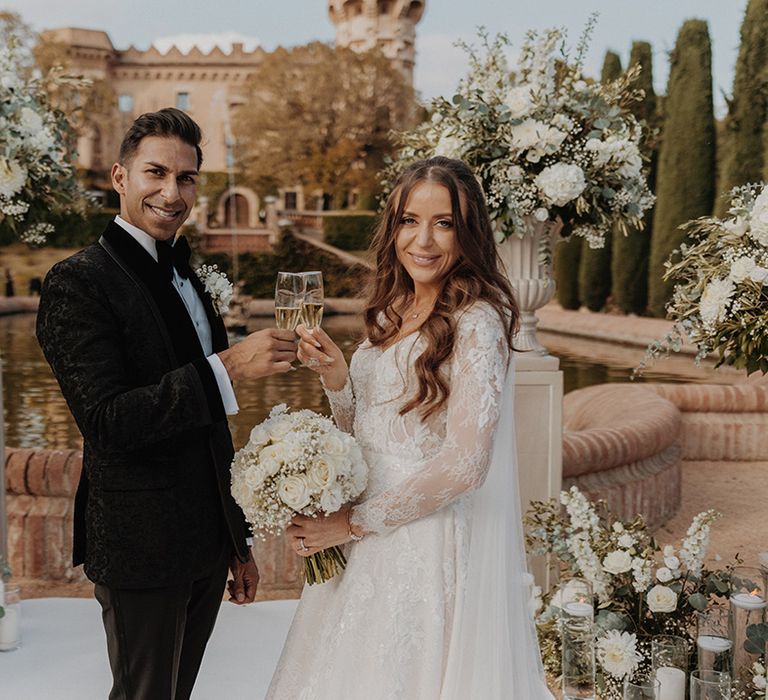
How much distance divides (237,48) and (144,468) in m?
48.9

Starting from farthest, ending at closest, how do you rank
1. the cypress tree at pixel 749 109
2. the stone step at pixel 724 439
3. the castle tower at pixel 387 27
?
the castle tower at pixel 387 27
the cypress tree at pixel 749 109
the stone step at pixel 724 439

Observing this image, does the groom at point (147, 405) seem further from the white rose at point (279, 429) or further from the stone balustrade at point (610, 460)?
the stone balustrade at point (610, 460)

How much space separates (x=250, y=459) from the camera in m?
2.14

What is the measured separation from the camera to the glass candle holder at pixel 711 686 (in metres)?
2.88

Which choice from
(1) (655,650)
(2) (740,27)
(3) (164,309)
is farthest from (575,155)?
(2) (740,27)

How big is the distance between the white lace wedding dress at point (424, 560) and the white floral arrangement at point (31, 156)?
2.55 meters

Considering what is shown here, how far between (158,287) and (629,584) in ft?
7.43

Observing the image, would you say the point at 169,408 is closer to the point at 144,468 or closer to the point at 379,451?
the point at 144,468

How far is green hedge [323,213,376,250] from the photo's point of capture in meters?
31.6

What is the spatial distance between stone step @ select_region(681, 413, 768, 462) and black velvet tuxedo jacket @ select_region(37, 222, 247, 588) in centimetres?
691

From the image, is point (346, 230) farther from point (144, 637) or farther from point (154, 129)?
point (144, 637)

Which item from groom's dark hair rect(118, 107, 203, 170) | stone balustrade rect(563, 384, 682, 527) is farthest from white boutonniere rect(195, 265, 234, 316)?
stone balustrade rect(563, 384, 682, 527)

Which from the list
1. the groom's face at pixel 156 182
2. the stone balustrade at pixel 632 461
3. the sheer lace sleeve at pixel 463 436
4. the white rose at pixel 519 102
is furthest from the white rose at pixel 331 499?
the stone balustrade at pixel 632 461

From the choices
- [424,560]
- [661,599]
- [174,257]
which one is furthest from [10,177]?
[661,599]
